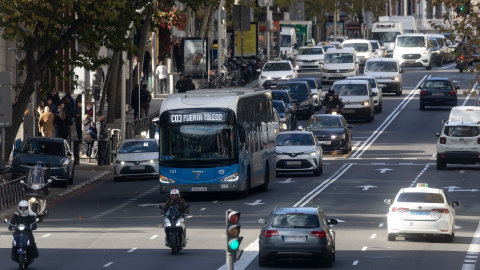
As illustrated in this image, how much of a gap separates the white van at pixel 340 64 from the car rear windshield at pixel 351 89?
15.1m

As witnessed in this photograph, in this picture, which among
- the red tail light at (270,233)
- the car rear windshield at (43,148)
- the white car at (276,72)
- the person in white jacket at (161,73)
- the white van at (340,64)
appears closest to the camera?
the red tail light at (270,233)

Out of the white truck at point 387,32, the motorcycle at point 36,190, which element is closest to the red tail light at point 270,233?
the motorcycle at point 36,190

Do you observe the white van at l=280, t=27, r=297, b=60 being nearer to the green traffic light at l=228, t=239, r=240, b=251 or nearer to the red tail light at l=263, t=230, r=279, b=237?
the red tail light at l=263, t=230, r=279, b=237

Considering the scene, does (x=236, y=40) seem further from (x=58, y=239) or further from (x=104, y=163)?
(x=58, y=239)

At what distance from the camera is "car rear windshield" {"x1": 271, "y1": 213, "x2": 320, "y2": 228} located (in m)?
23.0

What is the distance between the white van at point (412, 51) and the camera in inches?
3364

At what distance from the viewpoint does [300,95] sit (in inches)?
2427

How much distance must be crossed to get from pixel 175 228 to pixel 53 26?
50.3ft

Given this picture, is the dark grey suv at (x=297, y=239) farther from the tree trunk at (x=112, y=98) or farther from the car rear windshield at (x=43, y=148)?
the tree trunk at (x=112, y=98)

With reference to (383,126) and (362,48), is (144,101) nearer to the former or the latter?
(383,126)

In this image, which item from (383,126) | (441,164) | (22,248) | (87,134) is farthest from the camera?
(383,126)

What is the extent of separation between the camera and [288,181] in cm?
4153

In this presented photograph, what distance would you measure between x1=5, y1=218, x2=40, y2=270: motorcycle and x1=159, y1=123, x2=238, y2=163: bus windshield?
1214 centimetres

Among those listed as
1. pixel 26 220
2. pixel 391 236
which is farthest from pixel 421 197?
pixel 26 220
